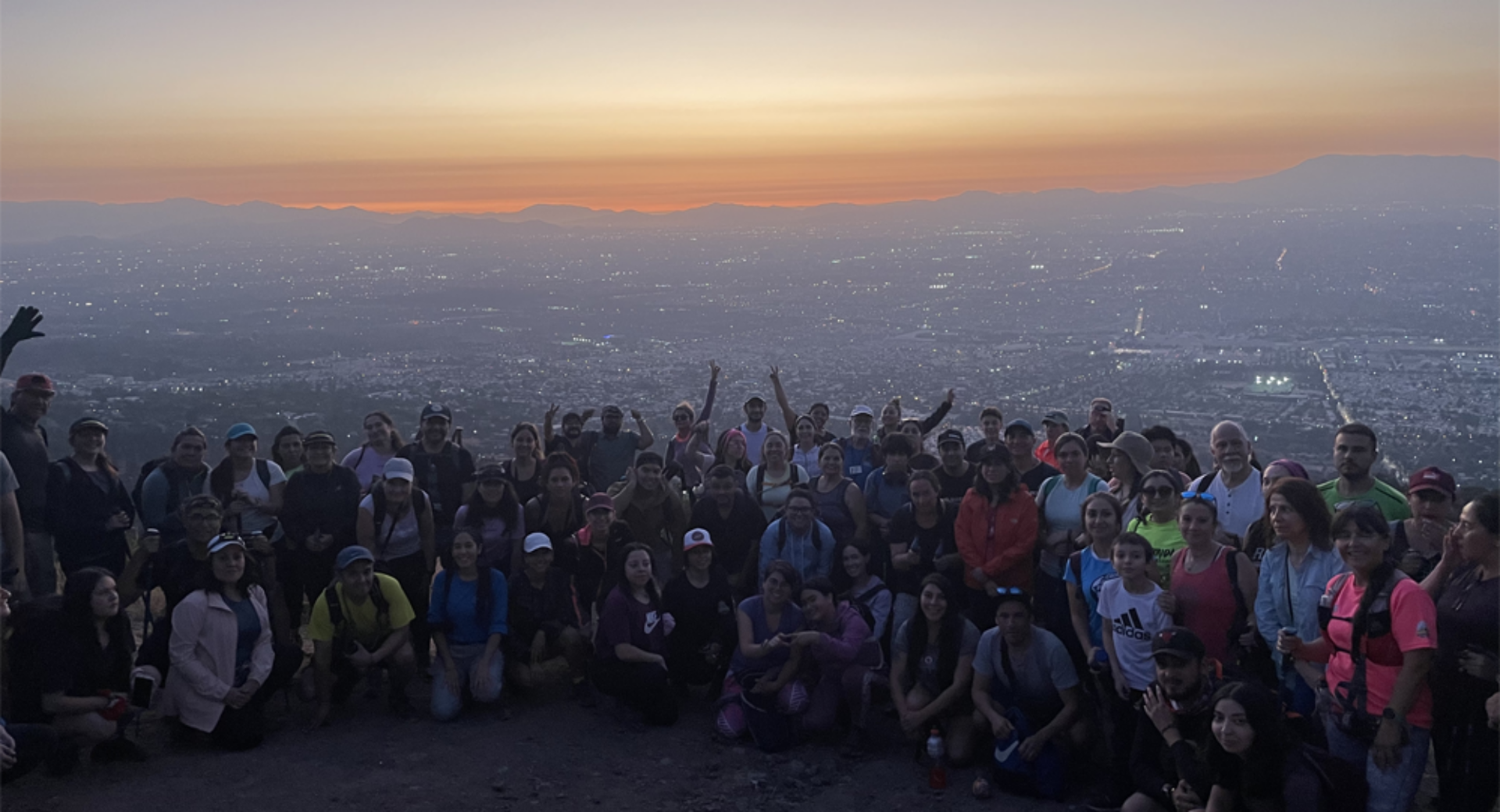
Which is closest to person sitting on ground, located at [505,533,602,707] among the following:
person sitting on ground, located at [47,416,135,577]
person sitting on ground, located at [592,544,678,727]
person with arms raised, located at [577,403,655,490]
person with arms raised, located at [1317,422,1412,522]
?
person sitting on ground, located at [592,544,678,727]

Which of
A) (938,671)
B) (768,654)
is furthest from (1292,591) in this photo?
(768,654)

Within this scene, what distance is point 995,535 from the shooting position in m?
6.99

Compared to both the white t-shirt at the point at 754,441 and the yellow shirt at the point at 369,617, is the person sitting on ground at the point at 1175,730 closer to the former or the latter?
the yellow shirt at the point at 369,617

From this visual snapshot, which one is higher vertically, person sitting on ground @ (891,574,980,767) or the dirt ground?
person sitting on ground @ (891,574,980,767)

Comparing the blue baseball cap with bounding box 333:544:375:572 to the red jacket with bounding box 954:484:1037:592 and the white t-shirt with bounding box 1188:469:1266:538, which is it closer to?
the red jacket with bounding box 954:484:1037:592

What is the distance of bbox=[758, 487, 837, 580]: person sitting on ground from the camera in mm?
7453

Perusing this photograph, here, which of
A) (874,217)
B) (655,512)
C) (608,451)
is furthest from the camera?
(874,217)

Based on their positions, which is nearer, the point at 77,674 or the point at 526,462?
the point at 77,674

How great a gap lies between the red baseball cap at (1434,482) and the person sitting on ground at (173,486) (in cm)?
856

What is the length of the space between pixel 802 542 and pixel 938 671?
161cm

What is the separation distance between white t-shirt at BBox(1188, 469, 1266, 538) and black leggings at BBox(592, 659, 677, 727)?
4150 millimetres

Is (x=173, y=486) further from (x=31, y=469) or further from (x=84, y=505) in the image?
(x=31, y=469)

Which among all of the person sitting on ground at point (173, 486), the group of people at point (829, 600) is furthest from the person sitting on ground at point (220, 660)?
the person sitting on ground at point (173, 486)

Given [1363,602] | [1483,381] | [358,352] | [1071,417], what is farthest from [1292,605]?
[358,352]
